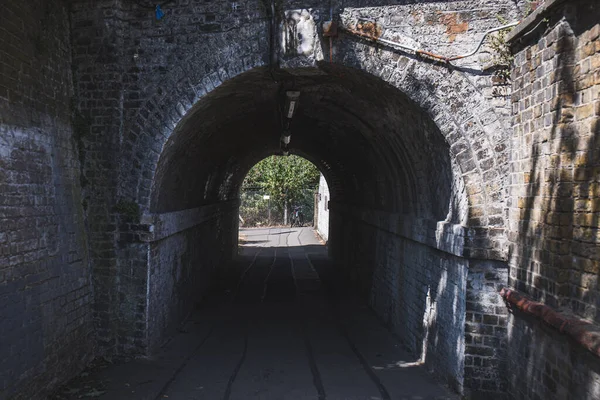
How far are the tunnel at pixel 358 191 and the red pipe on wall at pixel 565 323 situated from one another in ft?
3.47

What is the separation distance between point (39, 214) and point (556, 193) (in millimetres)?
5858

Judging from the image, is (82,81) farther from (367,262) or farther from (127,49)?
(367,262)

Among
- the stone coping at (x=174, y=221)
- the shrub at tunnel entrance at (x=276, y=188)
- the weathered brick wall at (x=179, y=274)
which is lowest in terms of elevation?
the weathered brick wall at (x=179, y=274)

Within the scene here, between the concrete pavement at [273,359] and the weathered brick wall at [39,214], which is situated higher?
the weathered brick wall at [39,214]

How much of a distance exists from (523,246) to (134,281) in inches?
209

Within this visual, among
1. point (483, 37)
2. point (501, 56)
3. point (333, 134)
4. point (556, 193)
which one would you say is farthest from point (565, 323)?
point (333, 134)

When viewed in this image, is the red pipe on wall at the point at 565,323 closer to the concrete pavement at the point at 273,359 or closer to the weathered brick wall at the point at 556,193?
the weathered brick wall at the point at 556,193

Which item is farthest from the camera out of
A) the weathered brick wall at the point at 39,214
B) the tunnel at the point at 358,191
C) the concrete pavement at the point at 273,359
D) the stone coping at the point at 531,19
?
the tunnel at the point at 358,191

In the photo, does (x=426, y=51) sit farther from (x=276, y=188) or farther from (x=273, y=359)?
(x=276, y=188)

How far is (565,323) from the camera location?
13.9 ft

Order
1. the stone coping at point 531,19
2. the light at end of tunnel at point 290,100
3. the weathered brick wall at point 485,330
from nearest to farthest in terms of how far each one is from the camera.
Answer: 1. the stone coping at point 531,19
2. the weathered brick wall at point 485,330
3. the light at end of tunnel at point 290,100

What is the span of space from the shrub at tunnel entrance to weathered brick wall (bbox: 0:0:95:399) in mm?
28570

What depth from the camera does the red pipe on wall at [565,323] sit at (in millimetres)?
3844

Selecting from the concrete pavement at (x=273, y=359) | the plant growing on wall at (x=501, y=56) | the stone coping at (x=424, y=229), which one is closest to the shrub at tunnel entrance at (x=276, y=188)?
the concrete pavement at (x=273, y=359)
